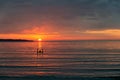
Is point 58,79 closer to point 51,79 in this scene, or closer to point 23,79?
point 51,79

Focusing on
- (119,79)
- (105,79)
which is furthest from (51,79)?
(119,79)

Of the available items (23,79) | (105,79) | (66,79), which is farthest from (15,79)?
(105,79)

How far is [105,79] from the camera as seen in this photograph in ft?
94.0

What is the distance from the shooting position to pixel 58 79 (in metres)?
29.6

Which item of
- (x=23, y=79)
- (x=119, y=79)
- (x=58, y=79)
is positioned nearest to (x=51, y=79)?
(x=58, y=79)

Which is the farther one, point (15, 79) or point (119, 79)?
point (15, 79)

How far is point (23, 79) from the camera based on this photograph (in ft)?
97.1

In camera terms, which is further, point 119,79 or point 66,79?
point 66,79

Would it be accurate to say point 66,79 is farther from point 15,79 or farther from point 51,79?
point 15,79

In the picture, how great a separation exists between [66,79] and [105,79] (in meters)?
3.76

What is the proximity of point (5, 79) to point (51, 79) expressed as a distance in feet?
14.7

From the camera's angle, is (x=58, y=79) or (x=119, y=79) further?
(x=58, y=79)

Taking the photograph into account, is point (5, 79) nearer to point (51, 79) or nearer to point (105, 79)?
point (51, 79)

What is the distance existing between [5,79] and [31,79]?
2.53 meters
